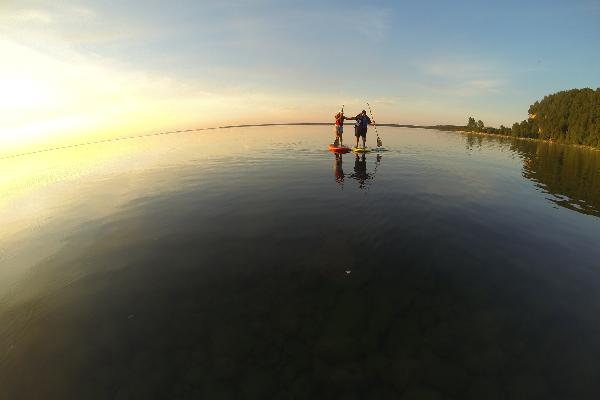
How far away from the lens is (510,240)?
12844 millimetres

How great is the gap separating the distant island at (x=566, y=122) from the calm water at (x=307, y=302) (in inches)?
4398

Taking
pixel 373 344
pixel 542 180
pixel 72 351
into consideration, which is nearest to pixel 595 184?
pixel 542 180

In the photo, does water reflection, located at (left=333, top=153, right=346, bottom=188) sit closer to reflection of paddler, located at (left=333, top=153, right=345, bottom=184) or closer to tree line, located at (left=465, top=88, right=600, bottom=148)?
reflection of paddler, located at (left=333, top=153, right=345, bottom=184)

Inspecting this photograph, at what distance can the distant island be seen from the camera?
9500 centimetres

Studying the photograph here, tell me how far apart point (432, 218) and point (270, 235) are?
8.82 m

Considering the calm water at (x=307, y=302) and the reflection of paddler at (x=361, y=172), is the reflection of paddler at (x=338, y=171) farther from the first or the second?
the calm water at (x=307, y=302)

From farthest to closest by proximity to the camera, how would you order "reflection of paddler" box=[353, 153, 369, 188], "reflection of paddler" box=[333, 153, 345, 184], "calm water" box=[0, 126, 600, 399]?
"reflection of paddler" box=[333, 153, 345, 184]
"reflection of paddler" box=[353, 153, 369, 188]
"calm water" box=[0, 126, 600, 399]

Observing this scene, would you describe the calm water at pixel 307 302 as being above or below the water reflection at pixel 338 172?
below

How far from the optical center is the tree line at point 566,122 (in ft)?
312

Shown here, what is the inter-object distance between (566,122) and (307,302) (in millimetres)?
149038

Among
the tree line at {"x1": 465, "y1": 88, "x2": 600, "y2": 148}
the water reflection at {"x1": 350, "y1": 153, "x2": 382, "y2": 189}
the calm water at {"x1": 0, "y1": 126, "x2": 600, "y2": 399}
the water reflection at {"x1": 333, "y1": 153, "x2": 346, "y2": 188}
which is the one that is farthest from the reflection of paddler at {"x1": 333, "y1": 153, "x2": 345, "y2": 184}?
the tree line at {"x1": 465, "y1": 88, "x2": 600, "y2": 148}

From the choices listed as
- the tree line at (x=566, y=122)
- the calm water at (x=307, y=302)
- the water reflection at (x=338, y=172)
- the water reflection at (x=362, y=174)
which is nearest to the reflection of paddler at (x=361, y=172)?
the water reflection at (x=362, y=174)

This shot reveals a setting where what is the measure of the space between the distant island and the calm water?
366ft

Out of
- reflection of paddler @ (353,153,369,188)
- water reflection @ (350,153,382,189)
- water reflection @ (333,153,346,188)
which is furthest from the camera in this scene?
reflection of paddler @ (353,153,369,188)
